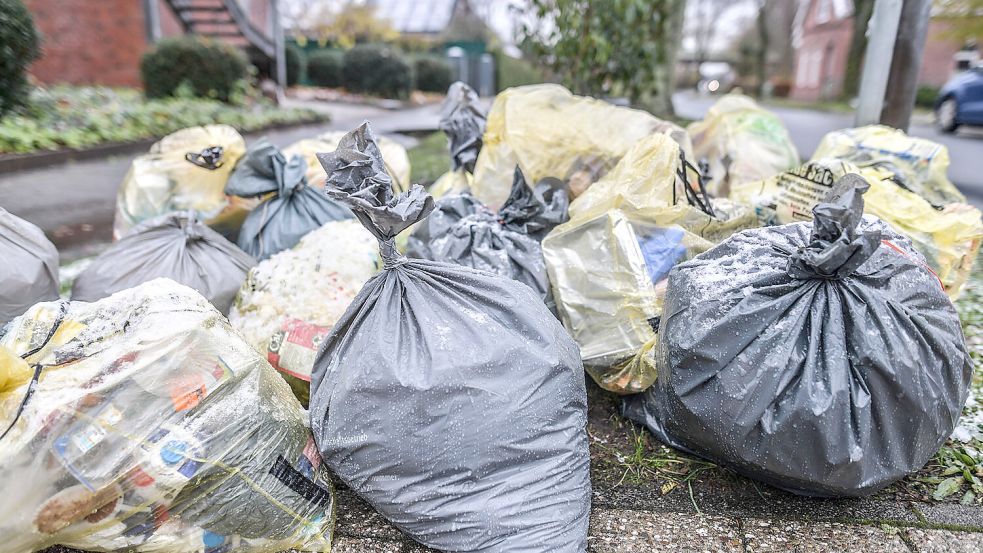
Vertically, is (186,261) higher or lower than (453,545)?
higher

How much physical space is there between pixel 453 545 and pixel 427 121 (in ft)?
33.8

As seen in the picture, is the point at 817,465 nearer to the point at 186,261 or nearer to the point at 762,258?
the point at 762,258

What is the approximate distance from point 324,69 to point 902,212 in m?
16.2

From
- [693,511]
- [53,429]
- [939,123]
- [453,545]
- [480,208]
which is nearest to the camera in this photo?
[53,429]

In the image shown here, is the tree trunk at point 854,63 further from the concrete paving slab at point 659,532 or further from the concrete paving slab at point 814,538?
the concrete paving slab at point 659,532

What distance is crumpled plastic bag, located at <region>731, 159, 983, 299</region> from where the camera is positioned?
7.25 ft

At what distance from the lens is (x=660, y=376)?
72.6 inches

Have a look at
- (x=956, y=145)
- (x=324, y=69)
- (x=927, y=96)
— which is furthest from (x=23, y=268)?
(x=927, y=96)

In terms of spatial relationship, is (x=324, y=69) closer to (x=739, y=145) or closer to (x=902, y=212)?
(x=739, y=145)

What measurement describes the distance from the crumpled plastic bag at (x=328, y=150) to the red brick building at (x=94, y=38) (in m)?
8.41

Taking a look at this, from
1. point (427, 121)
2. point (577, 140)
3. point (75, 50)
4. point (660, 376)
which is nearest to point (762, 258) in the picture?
point (660, 376)

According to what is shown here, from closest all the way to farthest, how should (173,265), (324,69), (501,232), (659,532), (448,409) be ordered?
(448,409)
(659,532)
(173,265)
(501,232)
(324,69)

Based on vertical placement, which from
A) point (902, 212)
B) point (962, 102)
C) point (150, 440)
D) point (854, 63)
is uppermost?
point (854, 63)

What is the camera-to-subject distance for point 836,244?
1.46m
